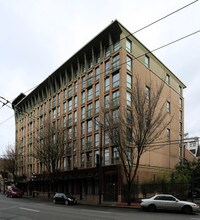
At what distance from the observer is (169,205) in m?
24.8

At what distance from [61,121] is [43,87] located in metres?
11.0

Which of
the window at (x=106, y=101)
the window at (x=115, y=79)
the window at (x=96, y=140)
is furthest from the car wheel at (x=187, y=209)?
the window at (x=96, y=140)

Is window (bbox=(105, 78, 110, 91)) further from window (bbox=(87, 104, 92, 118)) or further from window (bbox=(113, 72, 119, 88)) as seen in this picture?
window (bbox=(87, 104, 92, 118))

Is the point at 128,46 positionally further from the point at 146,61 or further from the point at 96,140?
the point at 96,140

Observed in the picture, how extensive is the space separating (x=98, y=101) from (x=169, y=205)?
76.6 ft

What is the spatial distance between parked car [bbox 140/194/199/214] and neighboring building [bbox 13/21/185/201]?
1284 centimetres

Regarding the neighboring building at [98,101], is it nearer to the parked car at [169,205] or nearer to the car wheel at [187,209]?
the parked car at [169,205]

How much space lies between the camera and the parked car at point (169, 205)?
79.4 feet

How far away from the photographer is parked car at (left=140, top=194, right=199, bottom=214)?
2419 cm

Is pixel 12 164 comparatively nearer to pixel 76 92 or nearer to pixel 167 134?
pixel 76 92

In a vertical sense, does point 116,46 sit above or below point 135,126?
above

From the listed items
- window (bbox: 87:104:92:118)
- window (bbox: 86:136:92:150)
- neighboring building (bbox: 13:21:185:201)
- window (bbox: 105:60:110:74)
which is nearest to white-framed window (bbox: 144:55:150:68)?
neighboring building (bbox: 13:21:185:201)

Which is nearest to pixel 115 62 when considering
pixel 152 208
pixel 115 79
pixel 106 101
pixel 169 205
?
pixel 115 79

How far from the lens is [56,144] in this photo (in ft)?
152
